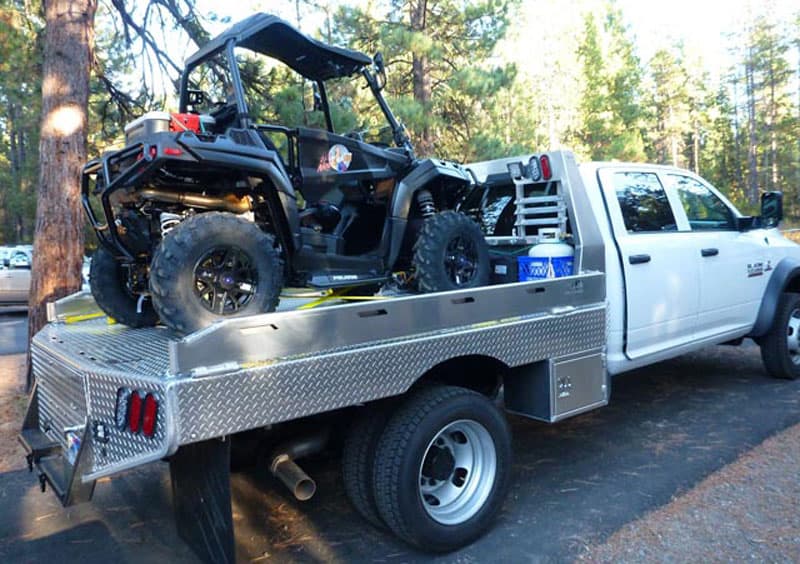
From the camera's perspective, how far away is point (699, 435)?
15.8 feet

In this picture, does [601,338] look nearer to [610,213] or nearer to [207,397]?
[610,213]

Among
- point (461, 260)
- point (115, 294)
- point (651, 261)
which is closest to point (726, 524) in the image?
point (651, 261)

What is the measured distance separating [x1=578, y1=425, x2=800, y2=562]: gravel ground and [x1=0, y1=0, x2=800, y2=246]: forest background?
637 centimetres

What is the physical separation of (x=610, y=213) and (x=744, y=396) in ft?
8.81

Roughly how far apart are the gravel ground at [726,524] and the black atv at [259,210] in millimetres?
1825

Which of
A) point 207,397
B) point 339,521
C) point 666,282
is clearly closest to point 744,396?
point 666,282

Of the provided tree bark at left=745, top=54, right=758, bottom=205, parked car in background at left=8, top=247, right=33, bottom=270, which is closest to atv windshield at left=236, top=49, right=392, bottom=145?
parked car in background at left=8, top=247, right=33, bottom=270

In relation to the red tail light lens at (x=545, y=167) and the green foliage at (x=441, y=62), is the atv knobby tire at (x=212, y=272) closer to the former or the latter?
the red tail light lens at (x=545, y=167)

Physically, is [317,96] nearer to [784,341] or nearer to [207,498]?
[207,498]

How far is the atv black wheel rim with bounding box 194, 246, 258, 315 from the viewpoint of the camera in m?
3.29

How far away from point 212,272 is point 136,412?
102cm

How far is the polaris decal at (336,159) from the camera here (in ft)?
14.1

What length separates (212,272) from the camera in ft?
10.9

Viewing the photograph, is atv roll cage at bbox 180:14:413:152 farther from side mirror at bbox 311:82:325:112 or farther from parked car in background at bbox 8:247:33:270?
parked car in background at bbox 8:247:33:270
